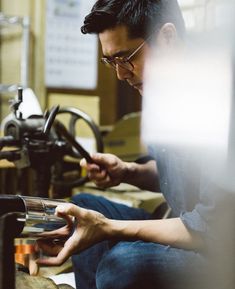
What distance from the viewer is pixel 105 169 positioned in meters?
1.72

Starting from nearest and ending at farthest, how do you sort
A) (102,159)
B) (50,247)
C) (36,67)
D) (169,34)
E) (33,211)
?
(33,211) → (50,247) → (169,34) → (102,159) → (36,67)

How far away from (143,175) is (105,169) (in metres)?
0.15

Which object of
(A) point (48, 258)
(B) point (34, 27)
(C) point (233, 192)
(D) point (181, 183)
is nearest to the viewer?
(C) point (233, 192)

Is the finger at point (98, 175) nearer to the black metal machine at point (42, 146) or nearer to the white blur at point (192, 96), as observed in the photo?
the black metal machine at point (42, 146)

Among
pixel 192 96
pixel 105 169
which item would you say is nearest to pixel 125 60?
pixel 192 96

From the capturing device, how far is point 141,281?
4.27ft

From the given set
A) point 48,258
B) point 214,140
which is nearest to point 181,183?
point 214,140

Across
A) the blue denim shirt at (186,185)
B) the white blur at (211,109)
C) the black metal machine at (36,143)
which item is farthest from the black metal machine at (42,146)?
the white blur at (211,109)

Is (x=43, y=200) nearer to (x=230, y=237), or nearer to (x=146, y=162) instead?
(x=230, y=237)

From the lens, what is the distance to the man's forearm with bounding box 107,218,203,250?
124 cm

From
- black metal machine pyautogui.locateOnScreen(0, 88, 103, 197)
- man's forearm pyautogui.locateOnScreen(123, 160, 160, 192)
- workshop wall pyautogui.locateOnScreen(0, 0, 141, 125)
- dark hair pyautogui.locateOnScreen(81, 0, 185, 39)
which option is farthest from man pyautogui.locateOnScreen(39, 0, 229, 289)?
workshop wall pyautogui.locateOnScreen(0, 0, 141, 125)

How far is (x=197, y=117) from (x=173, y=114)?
13cm

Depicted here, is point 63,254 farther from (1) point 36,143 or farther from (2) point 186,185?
(1) point 36,143

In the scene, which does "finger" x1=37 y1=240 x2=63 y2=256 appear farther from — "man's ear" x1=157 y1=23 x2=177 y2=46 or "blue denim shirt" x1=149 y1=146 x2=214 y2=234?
"man's ear" x1=157 y1=23 x2=177 y2=46
